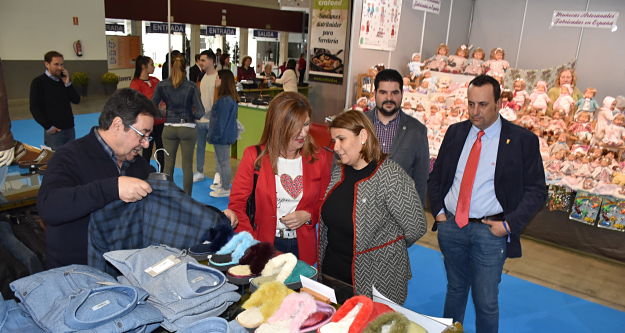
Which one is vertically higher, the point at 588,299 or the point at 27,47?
Answer: the point at 27,47

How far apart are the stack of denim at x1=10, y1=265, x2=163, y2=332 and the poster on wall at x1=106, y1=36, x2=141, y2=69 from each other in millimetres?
15198

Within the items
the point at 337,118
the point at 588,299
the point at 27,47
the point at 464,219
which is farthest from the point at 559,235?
the point at 27,47

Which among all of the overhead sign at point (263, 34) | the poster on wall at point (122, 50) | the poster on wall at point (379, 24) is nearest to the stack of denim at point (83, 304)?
the poster on wall at point (379, 24)

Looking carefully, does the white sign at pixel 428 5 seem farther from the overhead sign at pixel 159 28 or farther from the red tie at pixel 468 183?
the overhead sign at pixel 159 28

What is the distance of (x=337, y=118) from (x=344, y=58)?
3858 mm

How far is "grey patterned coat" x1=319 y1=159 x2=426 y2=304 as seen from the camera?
220cm

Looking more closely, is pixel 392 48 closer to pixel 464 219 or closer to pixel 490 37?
pixel 490 37

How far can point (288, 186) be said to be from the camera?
2445 mm

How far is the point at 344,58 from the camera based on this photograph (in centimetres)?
592

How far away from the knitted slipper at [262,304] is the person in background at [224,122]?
429 centimetres

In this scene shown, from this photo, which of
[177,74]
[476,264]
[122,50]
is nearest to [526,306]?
[476,264]

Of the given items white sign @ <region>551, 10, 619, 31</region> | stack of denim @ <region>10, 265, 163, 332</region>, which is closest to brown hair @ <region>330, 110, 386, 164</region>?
stack of denim @ <region>10, 265, 163, 332</region>

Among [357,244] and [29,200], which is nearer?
[357,244]

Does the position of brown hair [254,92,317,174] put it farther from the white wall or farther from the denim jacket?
the white wall
